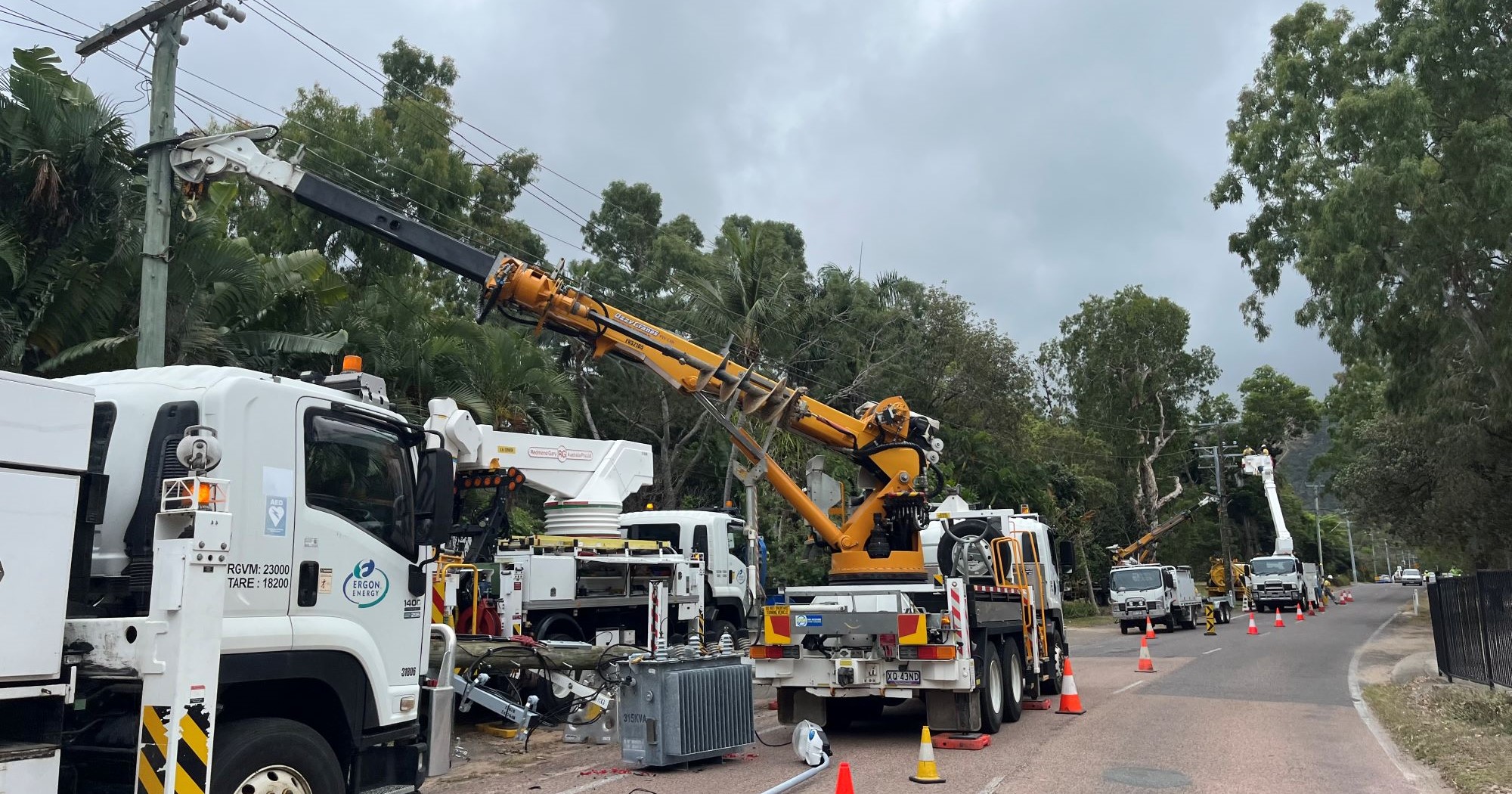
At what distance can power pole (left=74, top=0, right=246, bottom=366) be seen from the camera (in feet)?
36.0

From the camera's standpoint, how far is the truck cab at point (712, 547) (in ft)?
60.3

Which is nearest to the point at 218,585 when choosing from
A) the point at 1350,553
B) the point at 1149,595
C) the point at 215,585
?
the point at 215,585

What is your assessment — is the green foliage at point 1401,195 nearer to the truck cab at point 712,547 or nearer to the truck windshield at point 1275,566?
the truck cab at point 712,547

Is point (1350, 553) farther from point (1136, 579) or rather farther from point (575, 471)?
point (575, 471)

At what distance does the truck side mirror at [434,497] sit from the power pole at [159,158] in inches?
214

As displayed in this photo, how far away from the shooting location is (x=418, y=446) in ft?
22.6

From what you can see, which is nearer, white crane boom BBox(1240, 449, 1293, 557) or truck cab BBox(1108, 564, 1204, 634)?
truck cab BBox(1108, 564, 1204, 634)

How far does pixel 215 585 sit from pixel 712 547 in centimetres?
1380

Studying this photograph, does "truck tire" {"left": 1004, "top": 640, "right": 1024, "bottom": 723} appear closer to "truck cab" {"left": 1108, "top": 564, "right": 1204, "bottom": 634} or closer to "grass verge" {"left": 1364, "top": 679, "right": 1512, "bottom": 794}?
"grass verge" {"left": 1364, "top": 679, "right": 1512, "bottom": 794}

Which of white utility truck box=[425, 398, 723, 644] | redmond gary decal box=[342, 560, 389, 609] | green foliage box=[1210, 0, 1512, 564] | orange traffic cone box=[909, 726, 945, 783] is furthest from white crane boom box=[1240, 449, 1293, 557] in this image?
redmond gary decal box=[342, 560, 389, 609]

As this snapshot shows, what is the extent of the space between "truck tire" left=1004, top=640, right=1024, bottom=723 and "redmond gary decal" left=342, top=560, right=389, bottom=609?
26.5ft

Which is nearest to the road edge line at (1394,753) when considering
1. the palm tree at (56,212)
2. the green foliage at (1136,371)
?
the palm tree at (56,212)

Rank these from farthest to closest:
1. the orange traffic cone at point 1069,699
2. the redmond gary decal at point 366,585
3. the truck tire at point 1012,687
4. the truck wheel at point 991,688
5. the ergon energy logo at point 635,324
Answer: the orange traffic cone at point 1069,699, the truck tire at point 1012,687, the ergon energy logo at point 635,324, the truck wheel at point 991,688, the redmond gary decal at point 366,585

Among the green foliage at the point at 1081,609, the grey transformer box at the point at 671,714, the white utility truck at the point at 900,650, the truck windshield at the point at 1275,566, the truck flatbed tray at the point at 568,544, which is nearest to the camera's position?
the grey transformer box at the point at 671,714
